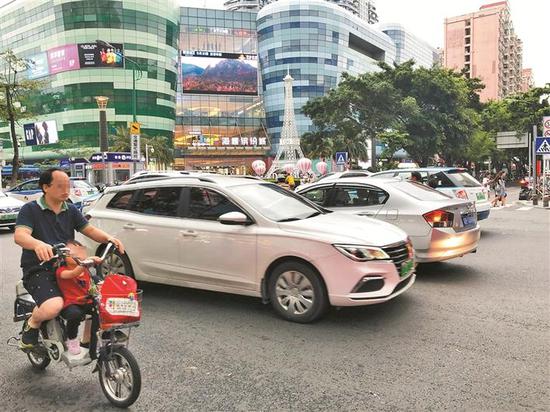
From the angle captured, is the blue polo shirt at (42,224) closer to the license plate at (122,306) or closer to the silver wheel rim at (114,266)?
the license plate at (122,306)

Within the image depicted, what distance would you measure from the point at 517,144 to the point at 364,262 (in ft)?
134

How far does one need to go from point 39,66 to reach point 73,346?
267ft

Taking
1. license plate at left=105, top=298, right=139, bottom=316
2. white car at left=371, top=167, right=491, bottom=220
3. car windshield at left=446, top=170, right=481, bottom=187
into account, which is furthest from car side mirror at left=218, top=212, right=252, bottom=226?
car windshield at left=446, top=170, right=481, bottom=187

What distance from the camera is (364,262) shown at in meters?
4.63

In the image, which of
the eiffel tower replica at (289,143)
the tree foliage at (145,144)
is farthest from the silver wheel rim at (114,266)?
the eiffel tower replica at (289,143)

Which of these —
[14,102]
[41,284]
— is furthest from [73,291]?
[14,102]

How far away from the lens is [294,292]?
16.2ft

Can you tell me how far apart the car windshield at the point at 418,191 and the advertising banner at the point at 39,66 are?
3023 inches

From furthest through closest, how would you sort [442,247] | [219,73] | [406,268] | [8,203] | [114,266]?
[219,73], [8,203], [442,247], [114,266], [406,268]

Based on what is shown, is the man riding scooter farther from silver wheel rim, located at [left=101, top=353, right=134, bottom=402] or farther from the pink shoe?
silver wheel rim, located at [left=101, top=353, right=134, bottom=402]

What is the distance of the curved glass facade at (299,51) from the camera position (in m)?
80.9

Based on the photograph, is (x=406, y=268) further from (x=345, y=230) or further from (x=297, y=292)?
(x=297, y=292)

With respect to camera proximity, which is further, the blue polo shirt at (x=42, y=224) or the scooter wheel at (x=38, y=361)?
the scooter wheel at (x=38, y=361)

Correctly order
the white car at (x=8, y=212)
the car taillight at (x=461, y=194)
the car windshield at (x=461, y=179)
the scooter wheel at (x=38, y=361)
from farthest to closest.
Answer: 1. the white car at (x=8, y=212)
2. the car windshield at (x=461, y=179)
3. the car taillight at (x=461, y=194)
4. the scooter wheel at (x=38, y=361)
